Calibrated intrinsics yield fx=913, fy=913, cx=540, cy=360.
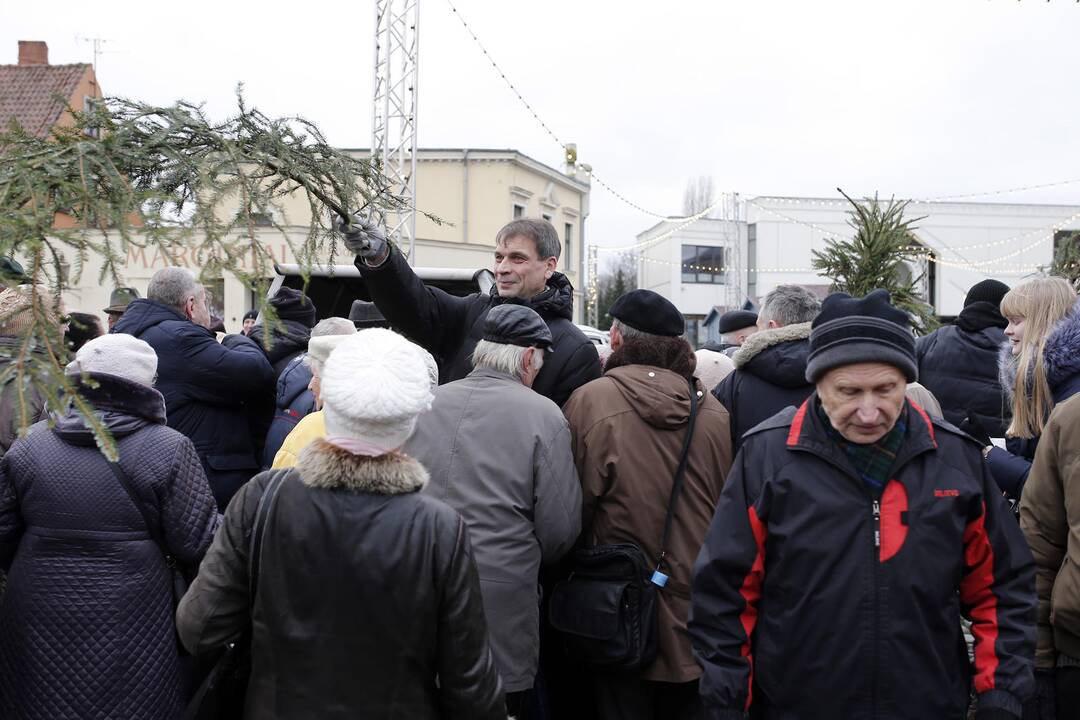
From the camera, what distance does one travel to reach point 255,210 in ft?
7.11

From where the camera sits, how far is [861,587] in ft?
8.39

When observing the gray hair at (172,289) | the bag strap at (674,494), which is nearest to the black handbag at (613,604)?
the bag strap at (674,494)

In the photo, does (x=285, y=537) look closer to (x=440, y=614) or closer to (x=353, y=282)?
(x=440, y=614)

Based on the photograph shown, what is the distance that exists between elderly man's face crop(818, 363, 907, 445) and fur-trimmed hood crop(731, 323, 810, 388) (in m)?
1.23

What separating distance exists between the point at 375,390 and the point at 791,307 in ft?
8.80

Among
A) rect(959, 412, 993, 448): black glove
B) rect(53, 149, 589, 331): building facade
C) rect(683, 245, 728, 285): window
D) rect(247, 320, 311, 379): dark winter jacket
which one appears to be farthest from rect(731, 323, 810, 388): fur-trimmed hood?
rect(683, 245, 728, 285): window

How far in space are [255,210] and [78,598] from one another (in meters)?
1.74

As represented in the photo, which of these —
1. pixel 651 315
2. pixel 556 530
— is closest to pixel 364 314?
pixel 651 315

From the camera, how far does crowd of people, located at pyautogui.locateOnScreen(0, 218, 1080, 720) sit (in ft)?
7.65

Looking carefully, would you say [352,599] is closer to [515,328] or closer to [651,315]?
[515,328]

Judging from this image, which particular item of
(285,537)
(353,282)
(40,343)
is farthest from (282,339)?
(40,343)

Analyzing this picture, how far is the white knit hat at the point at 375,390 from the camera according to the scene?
231 centimetres

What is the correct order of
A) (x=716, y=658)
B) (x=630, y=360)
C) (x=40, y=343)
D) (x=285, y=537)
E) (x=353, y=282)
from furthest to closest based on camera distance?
1. (x=353, y=282)
2. (x=630, y=360)
3. (x=716, y=658)
4. (x=285, y=537)
5. (x=40, y=343)

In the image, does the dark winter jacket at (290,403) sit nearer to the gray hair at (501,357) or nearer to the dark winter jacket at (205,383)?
the dark winter jacket at (205,383)
